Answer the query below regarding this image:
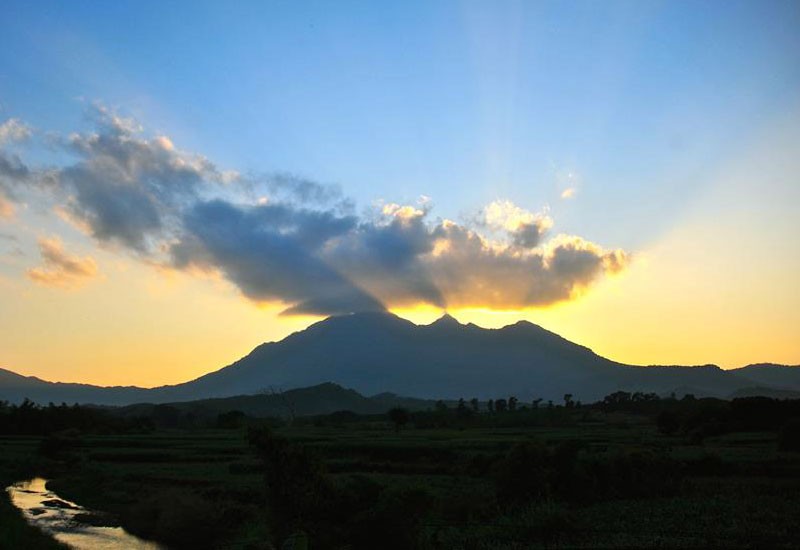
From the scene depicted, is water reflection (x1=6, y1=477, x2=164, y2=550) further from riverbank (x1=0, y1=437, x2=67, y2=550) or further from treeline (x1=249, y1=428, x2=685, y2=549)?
treeline (x1=249, y1=428, x2=685, y2=549)

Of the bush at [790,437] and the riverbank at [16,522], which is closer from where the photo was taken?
the riverbank at [16,522]

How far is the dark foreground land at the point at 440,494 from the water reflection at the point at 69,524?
112 cm

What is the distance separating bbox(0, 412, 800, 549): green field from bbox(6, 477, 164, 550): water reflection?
107 centimetres

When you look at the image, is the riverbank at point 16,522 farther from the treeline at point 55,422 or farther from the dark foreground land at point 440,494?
the treeline at point 55,422

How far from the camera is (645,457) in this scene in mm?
33469

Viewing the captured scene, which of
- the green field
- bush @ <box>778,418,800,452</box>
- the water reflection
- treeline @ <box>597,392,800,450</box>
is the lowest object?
the water reflection

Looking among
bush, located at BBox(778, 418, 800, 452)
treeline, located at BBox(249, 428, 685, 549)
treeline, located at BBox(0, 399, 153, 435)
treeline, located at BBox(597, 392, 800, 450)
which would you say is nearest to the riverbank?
treeline, located at BBox(249, 428, 685, 549)

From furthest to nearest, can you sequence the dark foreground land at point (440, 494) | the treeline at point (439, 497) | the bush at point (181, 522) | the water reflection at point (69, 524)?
the bush at point (181, 522) < the water reflection at point (69, 524) < the dark foreground land at point (440, 494) < the treeline at point (439, 497)

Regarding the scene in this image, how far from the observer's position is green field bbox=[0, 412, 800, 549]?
887 inches

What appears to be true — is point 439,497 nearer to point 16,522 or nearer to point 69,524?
point 16,522

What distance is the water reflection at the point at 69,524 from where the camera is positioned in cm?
3155

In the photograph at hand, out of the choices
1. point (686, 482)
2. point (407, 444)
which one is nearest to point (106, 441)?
point (407, 444)

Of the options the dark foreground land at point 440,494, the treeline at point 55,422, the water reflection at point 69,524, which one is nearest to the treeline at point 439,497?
the dark foreground land at point 440,494

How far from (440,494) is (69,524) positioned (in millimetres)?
20579
